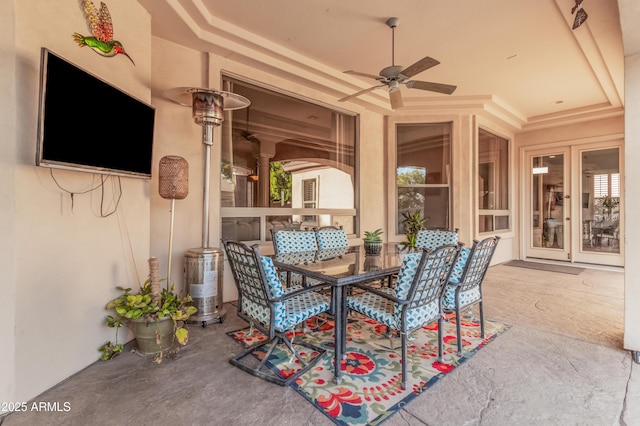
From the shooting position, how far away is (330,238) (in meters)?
3.71

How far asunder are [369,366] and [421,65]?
2.51m

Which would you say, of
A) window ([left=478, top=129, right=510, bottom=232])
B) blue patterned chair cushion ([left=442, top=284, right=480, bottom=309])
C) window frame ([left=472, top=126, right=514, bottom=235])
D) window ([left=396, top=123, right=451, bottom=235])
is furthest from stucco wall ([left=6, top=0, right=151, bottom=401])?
window ([left=478, top=129, right=510, bottom=232])

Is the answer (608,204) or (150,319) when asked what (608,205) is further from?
(150,319)

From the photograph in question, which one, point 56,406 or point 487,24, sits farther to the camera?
point 487,24

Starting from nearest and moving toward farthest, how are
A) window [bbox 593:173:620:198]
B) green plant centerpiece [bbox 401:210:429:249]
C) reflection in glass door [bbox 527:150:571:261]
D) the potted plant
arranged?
the potted plant
green plant centerpiece [bbox 401:210:429:249]
window [bbox 593:173:620:198]
reflection in glass door [bbox 527:150:571:261]

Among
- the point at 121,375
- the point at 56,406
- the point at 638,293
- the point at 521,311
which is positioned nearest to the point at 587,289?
the point at 521,311

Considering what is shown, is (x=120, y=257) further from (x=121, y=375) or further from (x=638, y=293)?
(x=638, y=293)

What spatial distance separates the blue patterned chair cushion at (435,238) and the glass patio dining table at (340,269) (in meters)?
0.78

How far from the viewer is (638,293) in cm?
250

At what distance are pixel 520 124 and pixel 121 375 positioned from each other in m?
7.70

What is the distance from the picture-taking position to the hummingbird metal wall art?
2.16m

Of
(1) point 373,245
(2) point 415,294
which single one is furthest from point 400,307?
(1) point 373,245

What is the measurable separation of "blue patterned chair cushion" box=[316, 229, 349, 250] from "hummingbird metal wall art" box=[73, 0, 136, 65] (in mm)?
2521

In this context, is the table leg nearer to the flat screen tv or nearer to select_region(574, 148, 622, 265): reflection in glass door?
the flat screen tv
